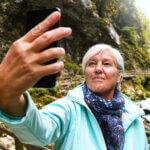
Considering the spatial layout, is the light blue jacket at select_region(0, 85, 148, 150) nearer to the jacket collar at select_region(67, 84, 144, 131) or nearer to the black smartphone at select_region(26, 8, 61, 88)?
the jacket collar at select_region(67, 84, 144, 131)

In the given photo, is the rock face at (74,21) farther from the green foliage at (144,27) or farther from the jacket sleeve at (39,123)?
the jacket sleeve at (39,123)

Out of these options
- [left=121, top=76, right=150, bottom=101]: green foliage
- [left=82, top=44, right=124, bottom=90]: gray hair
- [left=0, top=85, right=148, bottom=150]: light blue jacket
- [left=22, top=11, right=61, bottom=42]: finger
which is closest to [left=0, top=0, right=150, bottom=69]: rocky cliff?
[left=121, top=76, right=150, bottom=101]: green foliage

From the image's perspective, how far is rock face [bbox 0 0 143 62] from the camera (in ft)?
30.5

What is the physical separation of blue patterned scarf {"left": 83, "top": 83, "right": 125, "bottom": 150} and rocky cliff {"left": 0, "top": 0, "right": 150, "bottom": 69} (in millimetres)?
8155

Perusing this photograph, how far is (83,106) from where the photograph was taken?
1.23 meters

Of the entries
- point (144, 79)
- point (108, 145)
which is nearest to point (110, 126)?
point (108, 145)

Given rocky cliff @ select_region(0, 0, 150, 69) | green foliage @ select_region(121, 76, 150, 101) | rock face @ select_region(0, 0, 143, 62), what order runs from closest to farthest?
1. rock face @ select_region(0, 0, 143, 62)
2. rocky cliff @ select_region(0, 0, 150, 69)
3. green foliage @ select_region(121, 76, 150, 101)

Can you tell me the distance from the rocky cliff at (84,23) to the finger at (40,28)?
28.6 ft

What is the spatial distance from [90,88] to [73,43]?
13626mm

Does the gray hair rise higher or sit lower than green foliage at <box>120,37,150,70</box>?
higher

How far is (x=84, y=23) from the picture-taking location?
13.5 metres

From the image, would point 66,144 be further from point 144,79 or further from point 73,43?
point 144,79

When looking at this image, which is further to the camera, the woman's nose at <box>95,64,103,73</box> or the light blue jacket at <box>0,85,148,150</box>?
the woman's nose at <box>95,64,103,73</box>

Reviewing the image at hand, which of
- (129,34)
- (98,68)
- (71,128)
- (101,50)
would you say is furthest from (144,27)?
(71,128)
